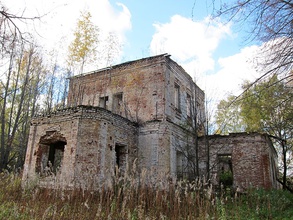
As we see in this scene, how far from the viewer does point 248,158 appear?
13758 mm

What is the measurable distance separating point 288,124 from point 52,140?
10.0 m

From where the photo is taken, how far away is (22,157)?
18.4 m

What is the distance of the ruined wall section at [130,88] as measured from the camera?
1391 cm

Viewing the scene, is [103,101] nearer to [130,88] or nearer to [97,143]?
[130,88]

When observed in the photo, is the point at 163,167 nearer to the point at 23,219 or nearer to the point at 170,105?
the point at 170,105

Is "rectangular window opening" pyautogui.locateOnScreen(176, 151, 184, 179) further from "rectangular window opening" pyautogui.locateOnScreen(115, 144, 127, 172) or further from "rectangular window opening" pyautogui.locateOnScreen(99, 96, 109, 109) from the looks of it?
"rectangular window opening" pyautogui.locateOnScreen(99, 96, 109, 109)

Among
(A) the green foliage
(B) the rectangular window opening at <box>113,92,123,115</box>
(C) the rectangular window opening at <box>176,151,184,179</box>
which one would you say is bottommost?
(A) the green foliage

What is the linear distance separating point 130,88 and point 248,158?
775 centimetres

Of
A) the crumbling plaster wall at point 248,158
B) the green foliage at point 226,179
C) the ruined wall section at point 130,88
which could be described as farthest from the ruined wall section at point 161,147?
the green foliage at point 226,179

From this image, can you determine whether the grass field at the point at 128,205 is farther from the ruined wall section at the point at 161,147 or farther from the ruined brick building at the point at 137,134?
the ruined wall section at the point at 161,147

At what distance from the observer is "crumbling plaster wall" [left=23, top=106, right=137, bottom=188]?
1035cm

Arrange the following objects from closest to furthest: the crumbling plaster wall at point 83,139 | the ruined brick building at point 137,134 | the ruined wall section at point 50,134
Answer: the crumbling plaster wall at point 83,139, the ruined wall section at point 50,134, the ruined brick building at point 137,134

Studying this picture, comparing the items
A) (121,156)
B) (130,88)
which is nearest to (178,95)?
(130,88)

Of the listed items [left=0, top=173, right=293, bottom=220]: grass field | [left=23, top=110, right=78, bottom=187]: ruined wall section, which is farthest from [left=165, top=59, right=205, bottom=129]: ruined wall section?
[left=0, top=173, right=293, bottom=220]: grass field
